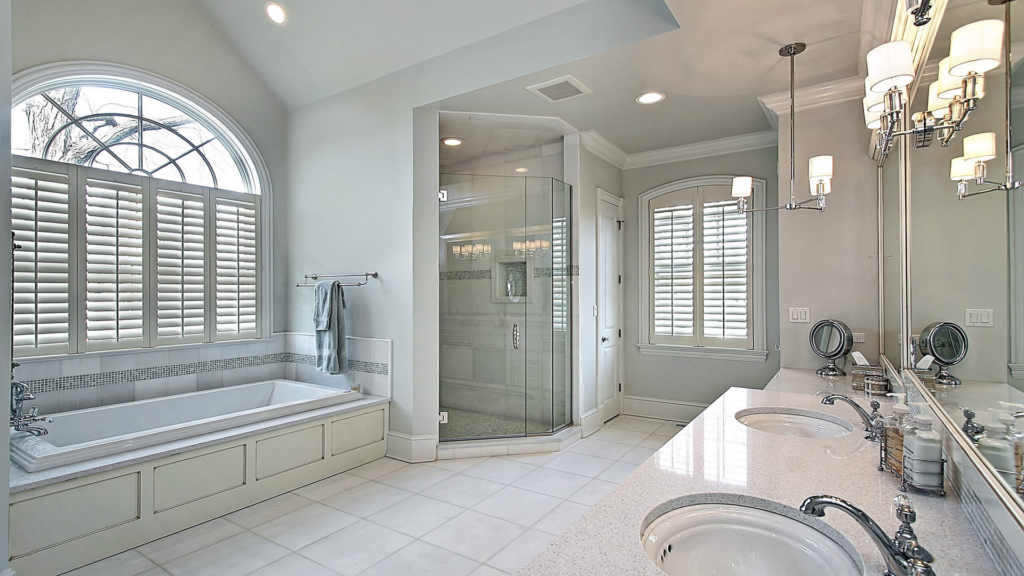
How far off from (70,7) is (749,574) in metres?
4.69

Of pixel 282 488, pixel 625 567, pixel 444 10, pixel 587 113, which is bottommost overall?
pixel 282 488

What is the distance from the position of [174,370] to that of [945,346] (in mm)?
4465

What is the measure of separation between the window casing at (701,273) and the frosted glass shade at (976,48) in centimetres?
314

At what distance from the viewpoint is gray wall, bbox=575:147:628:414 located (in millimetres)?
4148

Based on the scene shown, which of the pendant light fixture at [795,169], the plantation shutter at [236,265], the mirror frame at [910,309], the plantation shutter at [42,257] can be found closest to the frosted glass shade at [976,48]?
the mirror frame at [910,309]

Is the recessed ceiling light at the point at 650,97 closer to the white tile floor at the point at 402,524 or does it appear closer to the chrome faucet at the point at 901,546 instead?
the white tile floor at the point at 402,524

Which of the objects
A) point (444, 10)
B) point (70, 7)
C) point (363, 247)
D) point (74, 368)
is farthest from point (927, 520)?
point (70, 7)

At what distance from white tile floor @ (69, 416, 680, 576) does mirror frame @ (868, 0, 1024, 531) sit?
1735 mm

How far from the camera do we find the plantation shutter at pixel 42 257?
300 cm

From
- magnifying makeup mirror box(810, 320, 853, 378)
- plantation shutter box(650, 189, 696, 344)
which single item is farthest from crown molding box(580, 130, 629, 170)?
magnifying makeup mirror box(810, 320, 853, 378)

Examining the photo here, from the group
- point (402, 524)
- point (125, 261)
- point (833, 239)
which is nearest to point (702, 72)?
point (833, 239)

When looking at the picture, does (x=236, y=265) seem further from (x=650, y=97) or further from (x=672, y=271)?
(x=672, y=271)

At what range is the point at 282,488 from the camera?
10.2 ft

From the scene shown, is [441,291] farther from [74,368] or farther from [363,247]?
[74,368]
